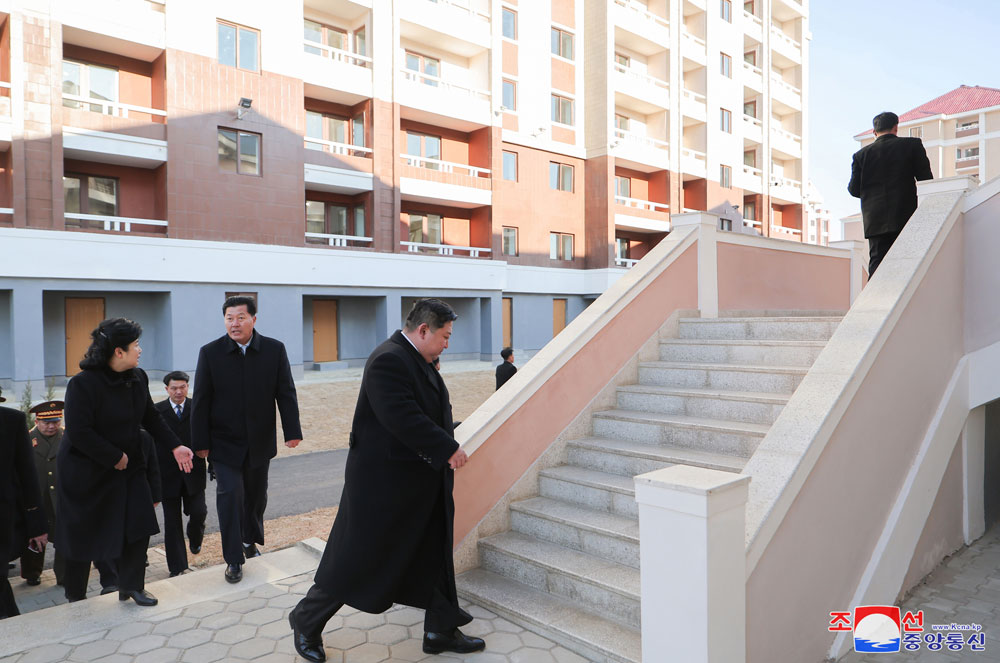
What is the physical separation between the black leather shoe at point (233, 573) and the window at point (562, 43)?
2707 cm

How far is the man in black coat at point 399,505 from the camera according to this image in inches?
132

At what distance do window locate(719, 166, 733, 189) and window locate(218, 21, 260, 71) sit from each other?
23495 millimetres

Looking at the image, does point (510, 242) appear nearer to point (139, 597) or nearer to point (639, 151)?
point (639, 151)

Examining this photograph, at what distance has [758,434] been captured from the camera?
15.3 feet

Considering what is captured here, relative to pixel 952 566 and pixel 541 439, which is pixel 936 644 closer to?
pixel 952 566

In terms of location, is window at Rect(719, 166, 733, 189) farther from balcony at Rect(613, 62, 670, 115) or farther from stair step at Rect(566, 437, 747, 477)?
stair step at Rect(566, 437, 747, 477)

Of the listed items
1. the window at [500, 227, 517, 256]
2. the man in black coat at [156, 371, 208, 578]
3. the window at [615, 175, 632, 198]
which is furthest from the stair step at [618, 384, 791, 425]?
the window at [615, 175, 632, 198]

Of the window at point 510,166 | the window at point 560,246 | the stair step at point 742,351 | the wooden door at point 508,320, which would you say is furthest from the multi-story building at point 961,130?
the stair step at point 742,351

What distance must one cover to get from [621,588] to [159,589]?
10.3ft


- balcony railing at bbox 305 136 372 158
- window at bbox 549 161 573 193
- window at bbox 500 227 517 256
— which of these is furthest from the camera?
window at bbox 549 161 573 193

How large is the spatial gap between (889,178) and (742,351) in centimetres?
220

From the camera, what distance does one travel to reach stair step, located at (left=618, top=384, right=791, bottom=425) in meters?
4.98

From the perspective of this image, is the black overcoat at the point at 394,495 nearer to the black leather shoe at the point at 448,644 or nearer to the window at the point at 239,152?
the black leather shoe at the point at 448,644

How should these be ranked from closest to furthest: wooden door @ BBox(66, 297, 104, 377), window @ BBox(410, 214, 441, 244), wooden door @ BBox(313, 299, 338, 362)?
wooden door @ BBox(66, 297, 104, 377) → wooden door @ BBox(313, 299, 338, 362) → window @ BBox(410, 214, 441, 244)
